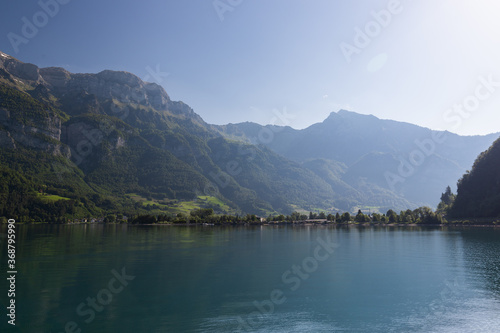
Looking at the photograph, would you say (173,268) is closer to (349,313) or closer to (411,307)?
(349,313)

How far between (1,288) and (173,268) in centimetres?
2281

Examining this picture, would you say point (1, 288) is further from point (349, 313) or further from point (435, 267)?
point (435, 267)

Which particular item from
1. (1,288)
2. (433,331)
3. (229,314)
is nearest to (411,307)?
(433,331)

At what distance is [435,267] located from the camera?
54844mm

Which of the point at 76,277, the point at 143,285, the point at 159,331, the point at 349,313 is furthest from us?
the point at 76,277

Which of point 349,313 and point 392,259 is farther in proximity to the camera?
point 392,259

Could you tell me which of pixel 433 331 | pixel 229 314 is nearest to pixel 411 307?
pixel 433 331

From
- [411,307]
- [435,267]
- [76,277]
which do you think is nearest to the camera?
[411,307]

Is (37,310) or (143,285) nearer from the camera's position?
(37,310)

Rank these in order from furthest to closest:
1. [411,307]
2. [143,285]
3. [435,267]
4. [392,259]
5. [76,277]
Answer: [392,259] → [435,267] → [76,277] → [143,285] → [411,307]

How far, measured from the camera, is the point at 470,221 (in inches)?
7613

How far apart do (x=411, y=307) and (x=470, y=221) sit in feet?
673

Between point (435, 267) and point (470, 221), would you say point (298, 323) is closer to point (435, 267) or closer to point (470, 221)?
point (435, 267)

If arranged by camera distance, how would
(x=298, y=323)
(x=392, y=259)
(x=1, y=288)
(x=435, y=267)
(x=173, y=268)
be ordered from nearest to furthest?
(x=298, y=323) < (x=1, y=288) < (x=173, y=268) < (x=435, y=267) < (x=392, y=259)
